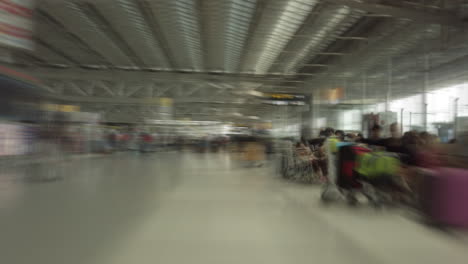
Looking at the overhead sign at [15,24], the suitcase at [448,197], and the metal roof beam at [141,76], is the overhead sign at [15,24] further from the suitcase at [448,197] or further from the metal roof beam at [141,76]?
the metal roof beam at [141,76]

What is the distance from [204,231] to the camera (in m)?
3.79

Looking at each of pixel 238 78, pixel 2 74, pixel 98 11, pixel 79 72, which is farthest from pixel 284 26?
pixel 79 72

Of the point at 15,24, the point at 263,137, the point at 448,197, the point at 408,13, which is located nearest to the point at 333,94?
the point at 263,137

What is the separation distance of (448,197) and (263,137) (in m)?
9.76

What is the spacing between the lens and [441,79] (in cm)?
842

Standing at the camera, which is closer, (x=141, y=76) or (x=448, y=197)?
(x=448, y=197)

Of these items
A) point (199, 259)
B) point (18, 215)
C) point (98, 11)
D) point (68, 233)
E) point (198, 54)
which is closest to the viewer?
point (199, 259)

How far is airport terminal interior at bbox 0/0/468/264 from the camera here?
3443 millimetres

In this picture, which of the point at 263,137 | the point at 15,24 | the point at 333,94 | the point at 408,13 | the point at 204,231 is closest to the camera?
the point at 204,231

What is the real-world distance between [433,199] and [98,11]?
28.8 ft

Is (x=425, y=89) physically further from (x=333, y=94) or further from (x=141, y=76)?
(x=141, y=76)

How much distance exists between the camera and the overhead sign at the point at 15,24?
445cm

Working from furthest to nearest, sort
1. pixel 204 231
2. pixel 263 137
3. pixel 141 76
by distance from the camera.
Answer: pixel 141 76 < pixel 263 137 < pixel 204 231

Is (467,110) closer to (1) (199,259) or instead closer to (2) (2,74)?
(1) (199,259)
